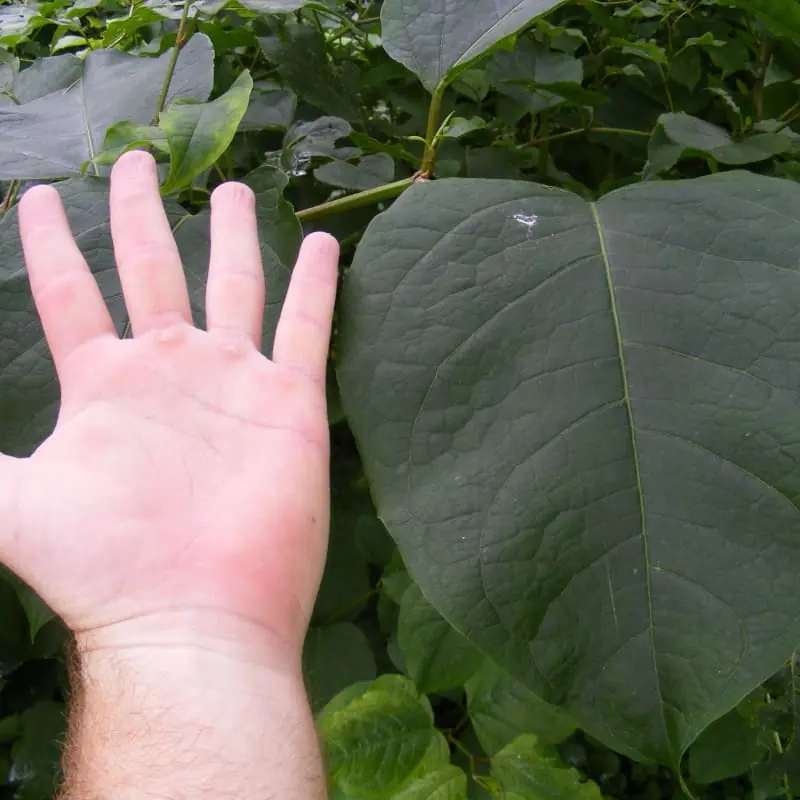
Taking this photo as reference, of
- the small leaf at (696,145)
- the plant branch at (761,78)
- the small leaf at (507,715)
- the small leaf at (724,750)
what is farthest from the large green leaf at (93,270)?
the small leaf at (724,750)

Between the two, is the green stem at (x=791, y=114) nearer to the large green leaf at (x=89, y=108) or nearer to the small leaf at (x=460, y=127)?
the small leaf at (x=460, y=127)

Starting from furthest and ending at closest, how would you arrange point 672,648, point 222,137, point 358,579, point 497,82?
point 358,579
point 497,82
point 222,137
point 672,648

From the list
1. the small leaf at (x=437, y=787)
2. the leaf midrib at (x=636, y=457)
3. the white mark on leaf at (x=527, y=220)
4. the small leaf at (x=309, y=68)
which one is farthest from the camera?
the small leaf at (x=309, y=68)

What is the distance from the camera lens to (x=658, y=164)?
64cm

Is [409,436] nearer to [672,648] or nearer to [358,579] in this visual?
[672,648]

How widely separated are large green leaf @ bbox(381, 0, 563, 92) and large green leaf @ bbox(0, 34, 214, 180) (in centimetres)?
15

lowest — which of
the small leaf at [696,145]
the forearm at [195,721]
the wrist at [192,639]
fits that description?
the forearm at [195,721]

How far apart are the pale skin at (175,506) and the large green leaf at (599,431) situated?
0.21 feet

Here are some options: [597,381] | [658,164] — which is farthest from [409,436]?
[658,164]

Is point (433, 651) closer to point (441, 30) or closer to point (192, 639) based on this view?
point (192, 639)

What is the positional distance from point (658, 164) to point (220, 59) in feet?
1.54

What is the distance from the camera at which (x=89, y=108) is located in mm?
645

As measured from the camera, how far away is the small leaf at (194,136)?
1.64 ft

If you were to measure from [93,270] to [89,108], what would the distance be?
7.3 inches
